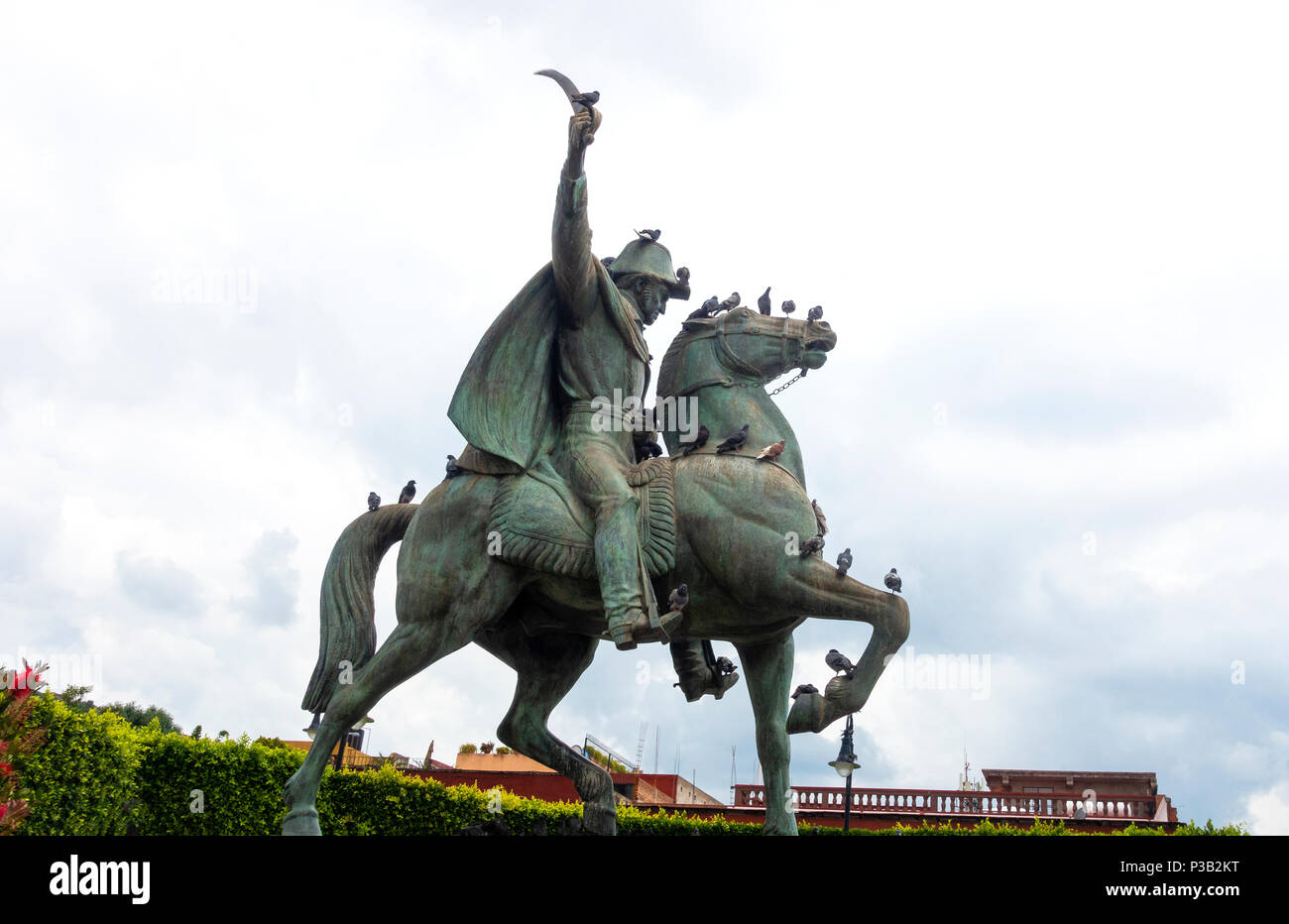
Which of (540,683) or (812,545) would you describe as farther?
(540,683)

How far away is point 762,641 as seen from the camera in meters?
7.60

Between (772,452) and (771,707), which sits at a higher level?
(772,452)

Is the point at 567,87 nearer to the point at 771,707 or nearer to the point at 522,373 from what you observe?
the point at 522,373

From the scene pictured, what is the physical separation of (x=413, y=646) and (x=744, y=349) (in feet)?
9.06

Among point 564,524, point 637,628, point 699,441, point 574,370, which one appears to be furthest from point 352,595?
point 699,441

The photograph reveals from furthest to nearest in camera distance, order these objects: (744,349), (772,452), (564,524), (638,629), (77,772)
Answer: (77,772) < (744,349) < (772,452) < (564,524) < (638,629)

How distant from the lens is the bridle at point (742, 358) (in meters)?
7.80

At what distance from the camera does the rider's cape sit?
7605 mm

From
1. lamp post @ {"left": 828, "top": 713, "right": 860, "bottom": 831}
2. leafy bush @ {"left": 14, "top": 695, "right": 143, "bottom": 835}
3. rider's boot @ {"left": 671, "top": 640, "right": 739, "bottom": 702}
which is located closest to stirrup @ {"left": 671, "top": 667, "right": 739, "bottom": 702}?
rider's boot @ {"left": 671, "top": 640, "right": 739, "bottom": 702}

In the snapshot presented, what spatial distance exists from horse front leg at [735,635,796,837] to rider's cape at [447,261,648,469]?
6.06 feet

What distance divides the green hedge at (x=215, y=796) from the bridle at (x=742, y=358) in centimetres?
403

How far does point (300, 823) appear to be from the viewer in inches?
278

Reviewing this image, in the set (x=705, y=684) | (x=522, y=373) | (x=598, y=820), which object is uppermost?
(x=522, y=373)

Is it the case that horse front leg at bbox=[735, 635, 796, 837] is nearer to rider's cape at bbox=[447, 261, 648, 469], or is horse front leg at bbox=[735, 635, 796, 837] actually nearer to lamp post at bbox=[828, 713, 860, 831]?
rider's cape at bbox=[447, 261, 648, 469]
